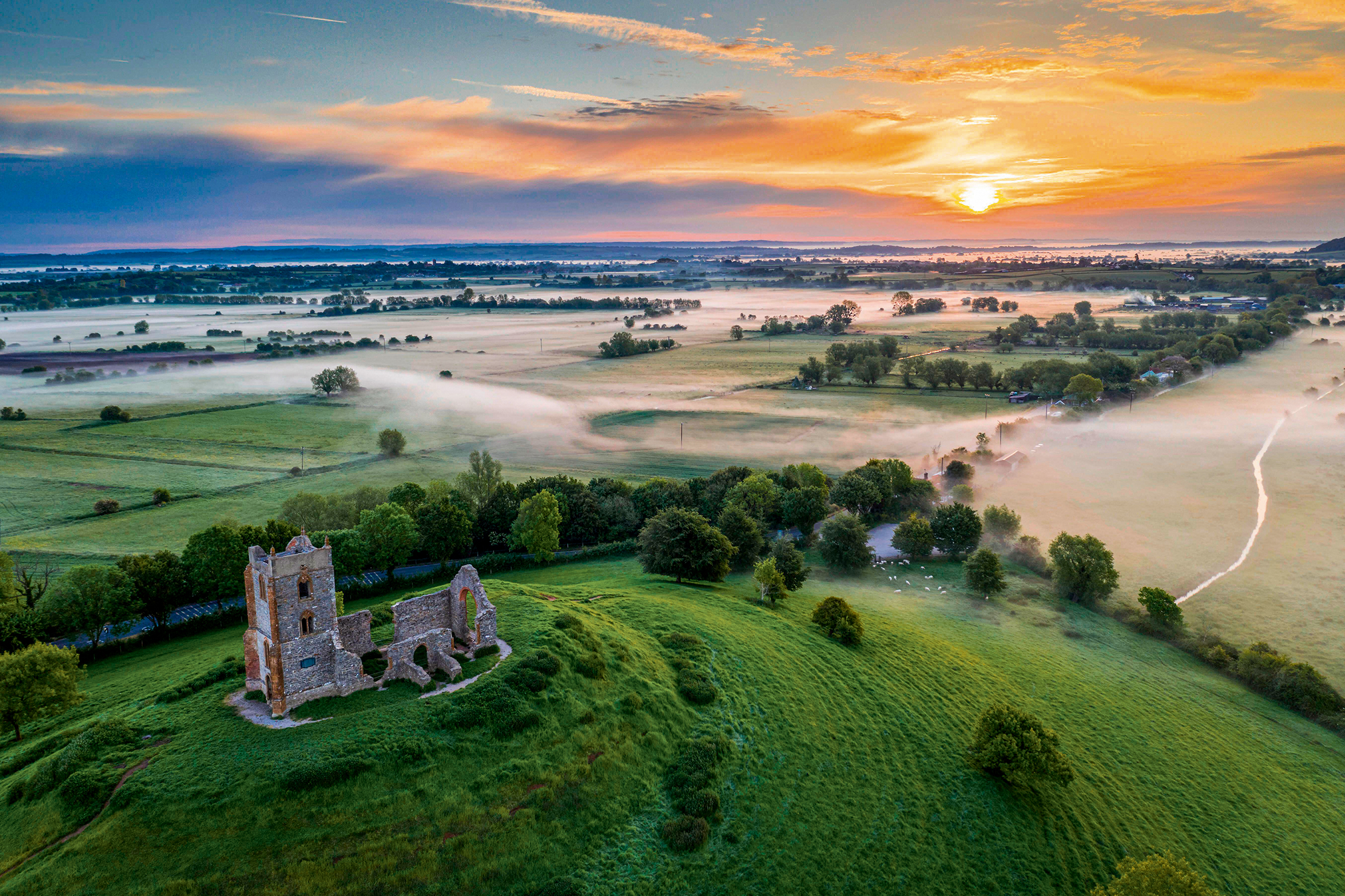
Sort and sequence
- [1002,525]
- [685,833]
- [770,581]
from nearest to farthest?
[685,833] < [770,581] < [1002,525]

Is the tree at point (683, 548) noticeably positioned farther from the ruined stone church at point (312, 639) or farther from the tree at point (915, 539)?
the ruined stone church at point (312, 639)

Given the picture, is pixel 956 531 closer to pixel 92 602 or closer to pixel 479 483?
pixel 479 483

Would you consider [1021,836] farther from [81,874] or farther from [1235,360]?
[1235,360]

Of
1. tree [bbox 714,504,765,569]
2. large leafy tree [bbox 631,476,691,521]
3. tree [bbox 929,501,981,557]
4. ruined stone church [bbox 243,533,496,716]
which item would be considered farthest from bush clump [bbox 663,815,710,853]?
tree [bbox 929,501,981,557]

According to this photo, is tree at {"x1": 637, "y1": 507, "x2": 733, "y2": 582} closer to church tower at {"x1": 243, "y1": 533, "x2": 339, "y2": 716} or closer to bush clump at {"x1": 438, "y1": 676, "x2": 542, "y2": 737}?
bush clump at {"x1": 438, "y1": 676, "x2": 542, "y2": 737}

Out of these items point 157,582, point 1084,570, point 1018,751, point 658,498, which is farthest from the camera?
point 658,498

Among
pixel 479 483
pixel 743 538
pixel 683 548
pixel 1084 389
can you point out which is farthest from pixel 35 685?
pixel 1084 389
